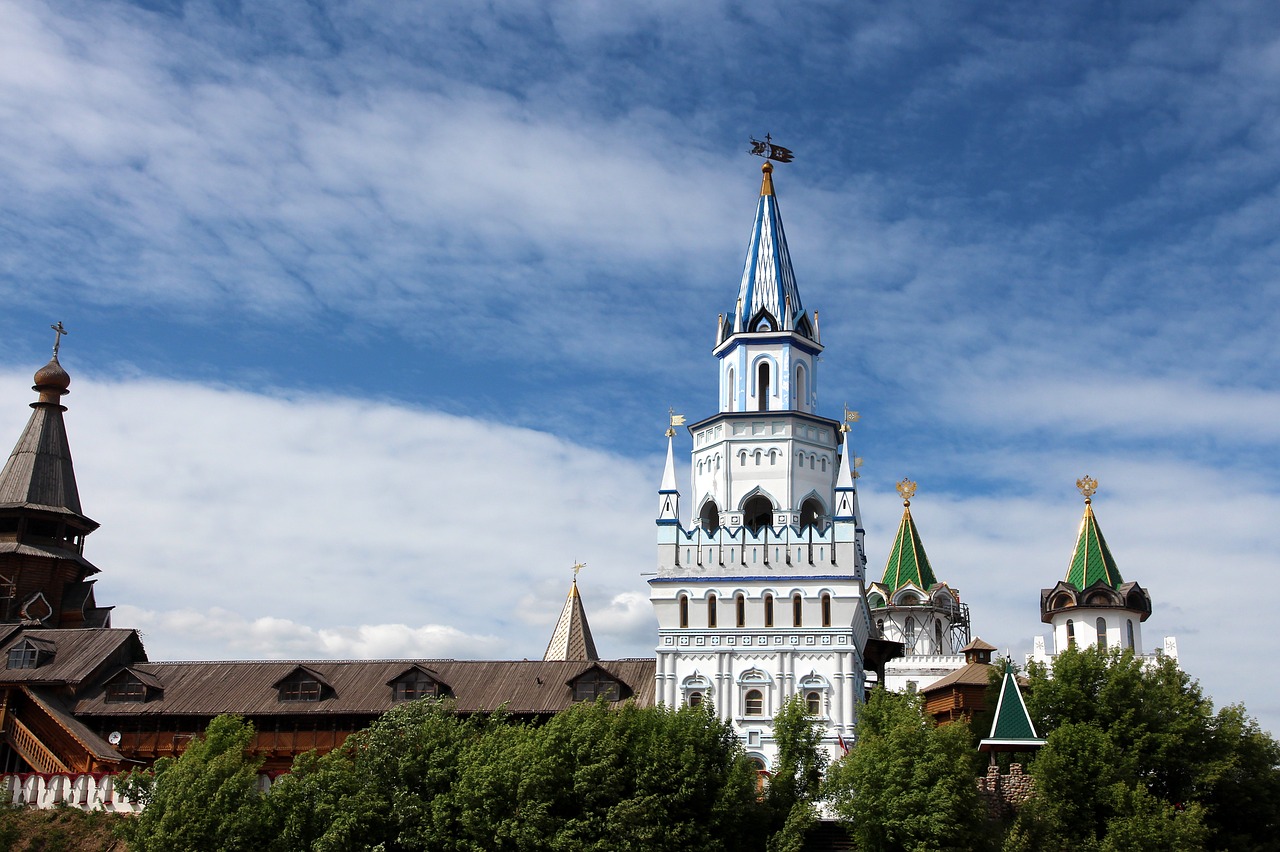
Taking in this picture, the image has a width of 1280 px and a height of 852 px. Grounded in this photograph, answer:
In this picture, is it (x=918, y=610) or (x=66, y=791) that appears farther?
(x=918, y=610)

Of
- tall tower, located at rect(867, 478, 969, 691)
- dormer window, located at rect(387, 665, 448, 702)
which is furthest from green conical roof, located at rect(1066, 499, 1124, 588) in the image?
dormer window, located at rect(387, 665, 448, 702)

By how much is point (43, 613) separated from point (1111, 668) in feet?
153

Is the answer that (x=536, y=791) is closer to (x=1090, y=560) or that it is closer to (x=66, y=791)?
(x=66, y=791)

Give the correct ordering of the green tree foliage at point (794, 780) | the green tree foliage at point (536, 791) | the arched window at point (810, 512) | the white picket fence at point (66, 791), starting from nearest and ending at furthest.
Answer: the green tree foliage at point (536, 791), the green tree foliage at point (794, 780), the white picket fence at point (66, 791), the arched window at point (810, 512)

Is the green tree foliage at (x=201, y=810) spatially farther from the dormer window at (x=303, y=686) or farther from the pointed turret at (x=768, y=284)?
the pointed turret at (x=768, y=284)

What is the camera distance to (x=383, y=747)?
45719 millimetres

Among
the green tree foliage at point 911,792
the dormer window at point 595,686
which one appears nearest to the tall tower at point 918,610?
the dormer window at point 595,686

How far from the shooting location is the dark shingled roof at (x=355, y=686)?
5581cm

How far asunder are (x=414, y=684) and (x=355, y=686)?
2.51m

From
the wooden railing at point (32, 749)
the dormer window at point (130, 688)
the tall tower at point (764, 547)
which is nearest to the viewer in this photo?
the wooden railing at point (32, 749)

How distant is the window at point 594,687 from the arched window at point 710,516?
759cm

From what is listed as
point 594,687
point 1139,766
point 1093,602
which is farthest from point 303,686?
point 1093,602

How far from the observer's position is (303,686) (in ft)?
187

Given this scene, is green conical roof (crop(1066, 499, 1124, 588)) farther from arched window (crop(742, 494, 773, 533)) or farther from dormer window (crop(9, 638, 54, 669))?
dormer window (crop(9, 638, 54, 669))
